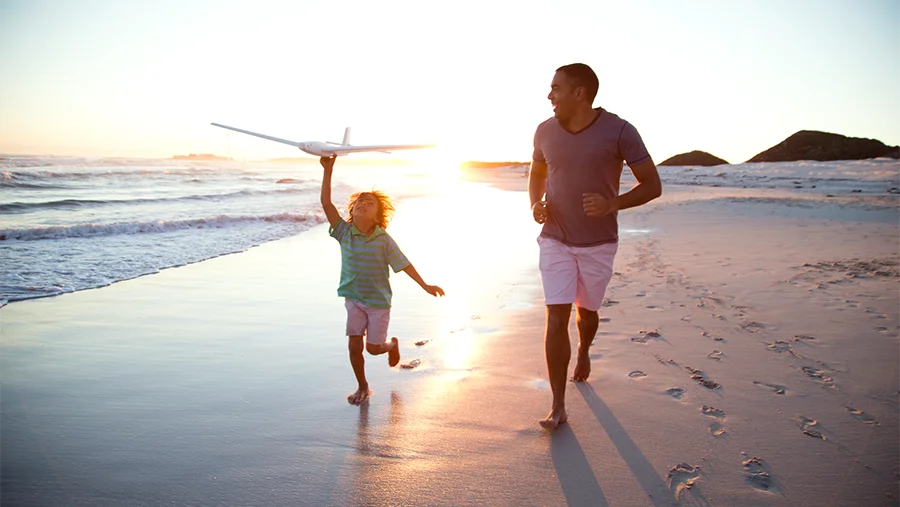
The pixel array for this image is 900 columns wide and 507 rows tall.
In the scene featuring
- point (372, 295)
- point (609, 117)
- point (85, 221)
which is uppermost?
point (609, 117)

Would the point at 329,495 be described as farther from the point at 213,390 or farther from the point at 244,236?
the point at 244,236

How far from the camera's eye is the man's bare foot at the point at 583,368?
4.09 m

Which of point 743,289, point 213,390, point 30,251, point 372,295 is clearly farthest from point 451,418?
point 30,251

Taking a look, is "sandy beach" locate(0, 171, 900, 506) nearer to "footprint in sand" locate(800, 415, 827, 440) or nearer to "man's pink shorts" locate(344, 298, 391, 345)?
"footprint in sand" locate(800, 415, 827, 440)

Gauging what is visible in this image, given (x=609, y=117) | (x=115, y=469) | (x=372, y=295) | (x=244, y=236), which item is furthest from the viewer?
(x=244, y=236)

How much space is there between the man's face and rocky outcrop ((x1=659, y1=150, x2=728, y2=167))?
175ft

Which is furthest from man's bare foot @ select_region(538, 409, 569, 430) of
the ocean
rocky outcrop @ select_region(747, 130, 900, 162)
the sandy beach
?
rocky outcrop @ select_region(747, 130, 900, 162)

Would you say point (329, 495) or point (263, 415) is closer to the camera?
point (329, 495)

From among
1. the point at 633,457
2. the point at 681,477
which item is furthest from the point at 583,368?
the point at 681,477

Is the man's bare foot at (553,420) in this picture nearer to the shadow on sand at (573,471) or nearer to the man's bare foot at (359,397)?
the shadow on sand at (573,471)

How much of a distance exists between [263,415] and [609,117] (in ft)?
9.48

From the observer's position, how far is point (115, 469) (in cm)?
286

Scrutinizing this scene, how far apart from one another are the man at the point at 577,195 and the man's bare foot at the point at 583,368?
0.57 m

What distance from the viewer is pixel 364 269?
3.86 m
